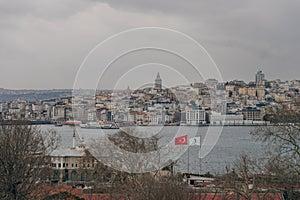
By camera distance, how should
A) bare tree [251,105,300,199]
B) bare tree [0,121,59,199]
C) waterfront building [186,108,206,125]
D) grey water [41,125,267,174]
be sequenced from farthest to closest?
waterfront building [186,108,206,125] < grey water [41,125,267,174] < bare tree [251,105,300,199] < bare tree [0,121,59,199]

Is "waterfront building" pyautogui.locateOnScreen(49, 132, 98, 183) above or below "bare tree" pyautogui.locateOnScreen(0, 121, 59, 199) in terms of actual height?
below

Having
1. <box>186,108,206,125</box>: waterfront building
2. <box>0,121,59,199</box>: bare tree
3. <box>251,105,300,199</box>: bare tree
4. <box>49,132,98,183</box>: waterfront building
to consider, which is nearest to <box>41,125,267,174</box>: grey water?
<box>186,108,206,125</box>: waterfront building

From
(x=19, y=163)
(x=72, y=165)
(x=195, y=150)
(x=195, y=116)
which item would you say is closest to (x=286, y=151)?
(x=19, y=163)

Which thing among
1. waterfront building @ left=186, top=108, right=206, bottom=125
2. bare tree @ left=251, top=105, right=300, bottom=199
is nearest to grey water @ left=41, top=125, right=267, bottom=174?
waterfront building @ left=186, top=108, right=206, bottom=125

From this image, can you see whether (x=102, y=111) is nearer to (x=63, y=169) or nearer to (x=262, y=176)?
(x=63, y=169)

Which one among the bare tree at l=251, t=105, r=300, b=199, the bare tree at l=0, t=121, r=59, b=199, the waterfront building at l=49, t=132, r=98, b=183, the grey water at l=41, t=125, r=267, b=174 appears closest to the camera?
the bare tree at l=0, t=121, r=59, b=199

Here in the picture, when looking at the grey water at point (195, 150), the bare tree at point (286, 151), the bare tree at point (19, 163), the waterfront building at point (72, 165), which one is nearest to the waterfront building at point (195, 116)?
the grey water at point (195, 150)

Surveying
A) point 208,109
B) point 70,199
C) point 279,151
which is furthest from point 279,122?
point 208,109

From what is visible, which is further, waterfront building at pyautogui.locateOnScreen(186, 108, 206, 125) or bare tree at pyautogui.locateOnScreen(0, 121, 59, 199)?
waterfront building at pyautogui.locateOnScreen(186, 108, 206, 125)

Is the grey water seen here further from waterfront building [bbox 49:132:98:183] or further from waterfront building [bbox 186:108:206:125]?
waterfront building [bbox 49:132:98:183]

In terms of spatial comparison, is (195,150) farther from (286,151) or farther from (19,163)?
(19,163)
